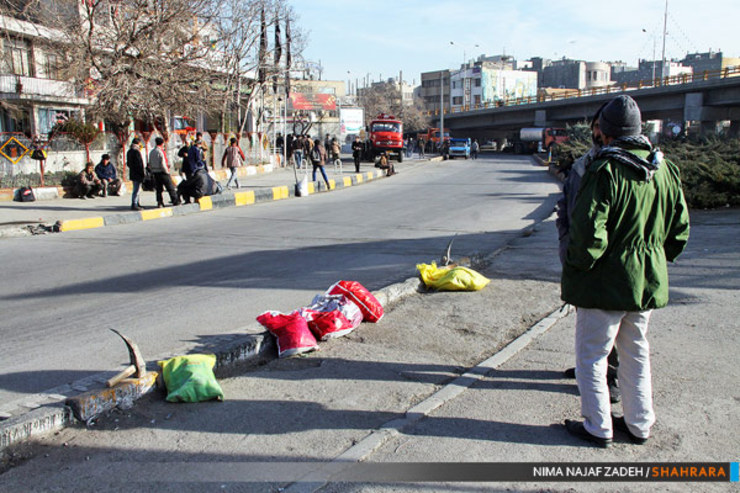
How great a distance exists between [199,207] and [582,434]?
581 inches

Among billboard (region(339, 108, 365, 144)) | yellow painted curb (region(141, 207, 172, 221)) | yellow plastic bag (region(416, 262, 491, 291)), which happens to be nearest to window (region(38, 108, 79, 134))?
yellow painted curb (region(141, 207, 172, 221))

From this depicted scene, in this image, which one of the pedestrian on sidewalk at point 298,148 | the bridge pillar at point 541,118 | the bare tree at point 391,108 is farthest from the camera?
the bare tree at point 391,108

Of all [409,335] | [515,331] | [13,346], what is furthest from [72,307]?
[515,331]

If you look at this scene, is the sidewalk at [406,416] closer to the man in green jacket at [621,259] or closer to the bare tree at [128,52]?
the man in green jacket at [621,259]

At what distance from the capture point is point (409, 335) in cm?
579

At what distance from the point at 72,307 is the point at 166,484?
4.27 metres

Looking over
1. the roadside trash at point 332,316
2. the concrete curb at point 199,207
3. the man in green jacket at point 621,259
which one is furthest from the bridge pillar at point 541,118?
the man in green jacket at point 621,259

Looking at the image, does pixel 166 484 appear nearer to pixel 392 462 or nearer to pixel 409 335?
pixel 392 462

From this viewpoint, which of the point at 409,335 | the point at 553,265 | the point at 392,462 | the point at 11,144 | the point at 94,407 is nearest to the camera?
the point at 392,462

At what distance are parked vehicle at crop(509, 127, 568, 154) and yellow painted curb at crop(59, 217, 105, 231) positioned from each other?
4972 cm

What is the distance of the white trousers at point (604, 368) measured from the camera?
3514 mm

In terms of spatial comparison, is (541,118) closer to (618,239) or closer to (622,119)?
(622,119)

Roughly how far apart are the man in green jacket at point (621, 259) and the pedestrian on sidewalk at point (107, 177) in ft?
59.7

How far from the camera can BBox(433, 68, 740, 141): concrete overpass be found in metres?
50.0
